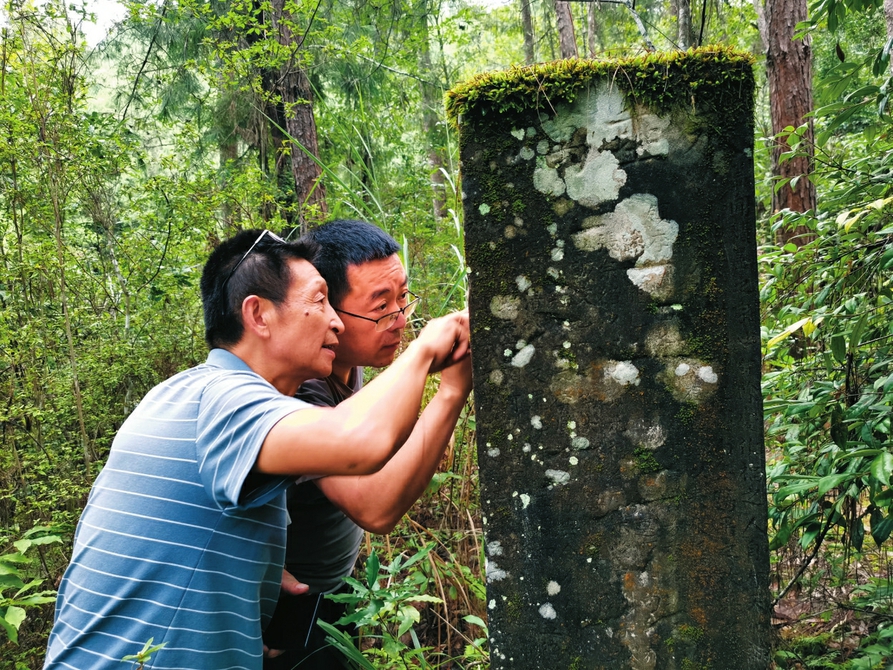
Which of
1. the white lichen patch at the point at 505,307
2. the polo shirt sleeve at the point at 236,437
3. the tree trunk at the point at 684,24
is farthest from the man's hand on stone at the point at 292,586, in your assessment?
the tree trunk at the point at 684,24

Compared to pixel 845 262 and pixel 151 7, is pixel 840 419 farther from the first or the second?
pixel 151 7

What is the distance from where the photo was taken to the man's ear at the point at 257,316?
69.2 inches

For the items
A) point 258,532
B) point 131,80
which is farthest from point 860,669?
point 131,80

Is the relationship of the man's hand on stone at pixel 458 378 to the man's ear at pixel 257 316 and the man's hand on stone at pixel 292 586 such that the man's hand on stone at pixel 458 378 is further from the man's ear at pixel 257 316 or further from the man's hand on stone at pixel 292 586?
the man's hand on stone at pixel 292 586

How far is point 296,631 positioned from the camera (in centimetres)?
202

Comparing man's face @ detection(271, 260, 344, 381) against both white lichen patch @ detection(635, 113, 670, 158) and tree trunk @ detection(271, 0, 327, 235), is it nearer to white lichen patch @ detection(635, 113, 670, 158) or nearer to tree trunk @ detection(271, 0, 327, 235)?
white lichen patch @ detection(635, 113, 670, 158)

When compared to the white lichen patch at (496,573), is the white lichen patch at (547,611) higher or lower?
lower

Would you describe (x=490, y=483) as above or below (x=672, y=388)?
below

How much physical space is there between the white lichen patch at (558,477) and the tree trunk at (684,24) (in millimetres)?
3188

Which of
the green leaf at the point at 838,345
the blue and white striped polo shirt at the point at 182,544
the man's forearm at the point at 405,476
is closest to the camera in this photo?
the blue and white striped polo shirt at the point at 182,544

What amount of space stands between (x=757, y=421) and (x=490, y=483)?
0.65 meters

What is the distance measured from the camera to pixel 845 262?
2.29 metres

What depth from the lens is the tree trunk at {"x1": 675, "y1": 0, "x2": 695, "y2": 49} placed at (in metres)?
4.39

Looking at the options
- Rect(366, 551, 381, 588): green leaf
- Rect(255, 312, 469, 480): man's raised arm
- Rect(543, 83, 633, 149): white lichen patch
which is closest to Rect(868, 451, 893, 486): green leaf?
Rect(543, 83, 633, 149): white lichen patch
